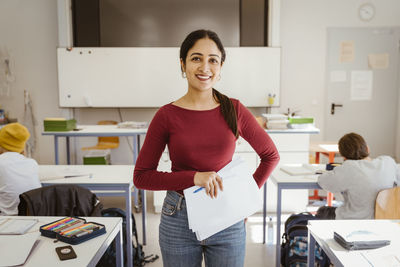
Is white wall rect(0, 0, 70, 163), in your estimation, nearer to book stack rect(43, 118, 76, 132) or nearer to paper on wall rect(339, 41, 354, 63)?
book stack rect(43, 118, 76, 132)

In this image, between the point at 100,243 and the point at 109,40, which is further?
the point at 109,40

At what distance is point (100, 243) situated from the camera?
4.20ft

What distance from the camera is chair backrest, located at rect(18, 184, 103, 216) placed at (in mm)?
1741

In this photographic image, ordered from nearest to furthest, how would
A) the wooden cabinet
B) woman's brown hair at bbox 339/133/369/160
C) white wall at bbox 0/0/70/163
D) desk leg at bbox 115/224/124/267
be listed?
desk leg at bbox 115/224/124/267 < woman's brown hair at bbox 339/133/369/160 < the wooden cabinet < white wall at bbox 0/0/70/163

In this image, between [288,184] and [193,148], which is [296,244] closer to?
[288,184]

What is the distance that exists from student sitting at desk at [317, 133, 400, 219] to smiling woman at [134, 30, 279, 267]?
4.01ft

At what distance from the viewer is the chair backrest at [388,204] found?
6.38ft

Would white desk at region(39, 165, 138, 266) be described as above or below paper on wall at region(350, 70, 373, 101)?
below

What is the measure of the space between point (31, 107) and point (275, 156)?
4.88 m

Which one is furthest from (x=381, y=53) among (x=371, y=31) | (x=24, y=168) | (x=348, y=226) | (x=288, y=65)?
(x=24, y=168)

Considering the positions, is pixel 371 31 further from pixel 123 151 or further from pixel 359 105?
pixel 123 151

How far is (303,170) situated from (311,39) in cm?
319

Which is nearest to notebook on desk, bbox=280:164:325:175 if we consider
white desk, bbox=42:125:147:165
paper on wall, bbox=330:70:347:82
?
white desk, bbox=42:125:147:165

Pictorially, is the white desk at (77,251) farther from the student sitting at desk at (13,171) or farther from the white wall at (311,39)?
the white wall at (311,39)
